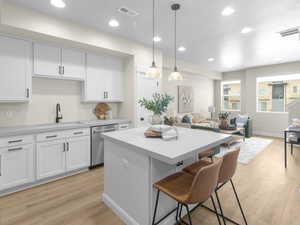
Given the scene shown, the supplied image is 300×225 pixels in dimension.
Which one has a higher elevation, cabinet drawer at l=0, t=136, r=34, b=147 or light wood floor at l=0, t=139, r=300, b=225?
cabinet drawer at l=0, t=136, r=34, b=147

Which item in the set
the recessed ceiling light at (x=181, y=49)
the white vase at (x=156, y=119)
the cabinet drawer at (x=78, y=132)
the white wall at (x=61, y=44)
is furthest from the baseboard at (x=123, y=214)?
the recessed ceiling light at (x=181, y=49)

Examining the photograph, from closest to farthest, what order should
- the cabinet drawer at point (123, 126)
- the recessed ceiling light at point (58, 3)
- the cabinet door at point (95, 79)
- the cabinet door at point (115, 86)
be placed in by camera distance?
the recessed ceiling light at point (58, 3) < the cabinet door at point (95, 79) < the cabinet drawer at point (123, 126) < the cabinet door at point (115, 86)

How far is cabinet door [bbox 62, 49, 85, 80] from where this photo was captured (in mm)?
3207

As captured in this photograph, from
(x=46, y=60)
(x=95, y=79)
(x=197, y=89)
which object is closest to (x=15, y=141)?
(x=46, y=60)

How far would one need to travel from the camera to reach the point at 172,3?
2.36 m

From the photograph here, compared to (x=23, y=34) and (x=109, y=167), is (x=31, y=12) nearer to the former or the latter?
(x=23, y=34)

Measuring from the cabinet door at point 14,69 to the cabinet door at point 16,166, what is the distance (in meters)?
0.87

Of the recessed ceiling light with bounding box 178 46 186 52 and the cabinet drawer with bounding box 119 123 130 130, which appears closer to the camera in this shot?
the cabinet drawer with bounding box 119 123 130 130

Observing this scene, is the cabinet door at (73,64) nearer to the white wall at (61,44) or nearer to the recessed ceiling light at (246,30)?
the white wall at (61,44)

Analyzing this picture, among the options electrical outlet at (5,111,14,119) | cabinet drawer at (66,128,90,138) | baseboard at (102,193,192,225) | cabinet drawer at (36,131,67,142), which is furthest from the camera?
cabinet drawer at (66,128,90,138)

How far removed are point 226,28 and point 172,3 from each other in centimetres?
144

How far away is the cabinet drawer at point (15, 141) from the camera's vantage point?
2.38 m

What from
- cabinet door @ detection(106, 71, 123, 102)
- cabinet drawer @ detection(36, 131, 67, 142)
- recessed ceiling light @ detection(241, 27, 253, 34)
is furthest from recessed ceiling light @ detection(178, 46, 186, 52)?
cabinet drawer @ detection(36, 131, 67, 142)

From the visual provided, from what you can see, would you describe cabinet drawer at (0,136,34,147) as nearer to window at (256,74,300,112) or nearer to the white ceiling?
the white ceiling
